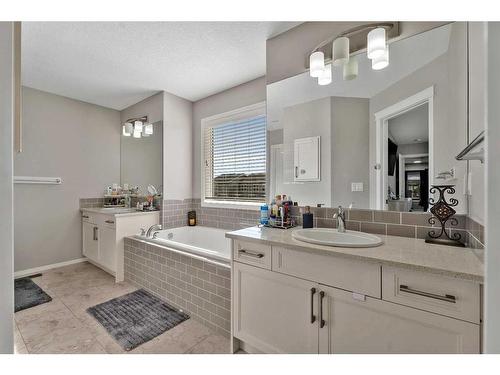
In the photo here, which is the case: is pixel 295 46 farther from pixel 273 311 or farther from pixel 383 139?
pixel 273 311

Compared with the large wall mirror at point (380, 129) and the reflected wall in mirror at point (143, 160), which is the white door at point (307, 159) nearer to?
the large wall mirror at point (380, 129)

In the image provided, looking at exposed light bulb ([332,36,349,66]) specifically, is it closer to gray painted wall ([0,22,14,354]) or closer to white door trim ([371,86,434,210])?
white door trim ([371,86,434,210])

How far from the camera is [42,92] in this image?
118 inches

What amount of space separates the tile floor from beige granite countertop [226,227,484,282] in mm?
949

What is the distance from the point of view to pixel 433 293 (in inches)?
34.7

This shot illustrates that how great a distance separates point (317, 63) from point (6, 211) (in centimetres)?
185

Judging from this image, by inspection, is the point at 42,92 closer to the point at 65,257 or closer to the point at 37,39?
the point at 37,39

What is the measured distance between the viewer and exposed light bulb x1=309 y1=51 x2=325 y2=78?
1663 mm

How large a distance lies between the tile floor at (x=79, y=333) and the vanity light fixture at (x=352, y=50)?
215 cm

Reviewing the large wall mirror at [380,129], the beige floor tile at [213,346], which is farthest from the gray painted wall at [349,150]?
the beige floor tile at [213,346]

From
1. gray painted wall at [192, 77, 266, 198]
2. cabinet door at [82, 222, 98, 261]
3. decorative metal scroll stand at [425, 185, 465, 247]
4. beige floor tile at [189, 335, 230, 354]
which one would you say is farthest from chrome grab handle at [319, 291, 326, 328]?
cabinet door at [82, 222, 98, 261]

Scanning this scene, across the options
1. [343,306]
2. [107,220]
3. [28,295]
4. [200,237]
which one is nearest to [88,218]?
[107,220]

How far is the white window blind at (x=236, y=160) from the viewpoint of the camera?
2.81 meters
